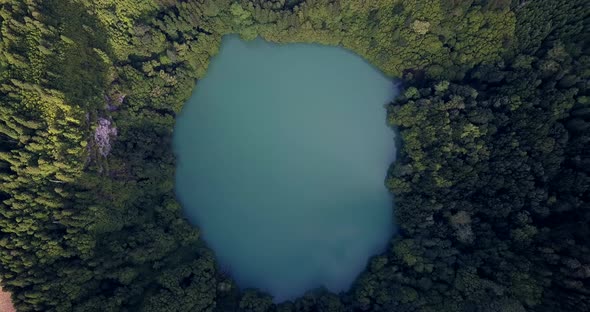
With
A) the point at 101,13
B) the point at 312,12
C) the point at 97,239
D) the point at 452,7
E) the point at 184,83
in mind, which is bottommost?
the point at 97,239

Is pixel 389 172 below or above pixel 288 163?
above

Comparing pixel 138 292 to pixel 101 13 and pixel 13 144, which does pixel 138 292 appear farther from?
pixel 101 13

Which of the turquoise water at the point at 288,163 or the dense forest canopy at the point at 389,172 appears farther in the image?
the turquoise water at the point at 288,163

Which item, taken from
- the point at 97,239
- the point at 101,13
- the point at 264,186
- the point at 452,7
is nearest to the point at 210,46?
the point at 101,13

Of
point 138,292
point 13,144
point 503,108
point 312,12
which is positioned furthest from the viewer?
point 312,12
